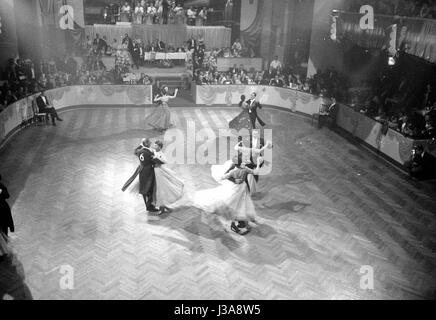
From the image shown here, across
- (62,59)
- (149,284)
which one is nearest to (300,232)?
(149,284)

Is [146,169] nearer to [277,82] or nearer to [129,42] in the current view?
[277,82]

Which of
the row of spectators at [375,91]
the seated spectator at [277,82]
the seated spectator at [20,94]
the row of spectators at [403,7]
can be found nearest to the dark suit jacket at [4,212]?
the seated spectator at [20,94]

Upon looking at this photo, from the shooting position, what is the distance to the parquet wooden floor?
22.1ft

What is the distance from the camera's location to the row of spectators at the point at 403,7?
12.7m

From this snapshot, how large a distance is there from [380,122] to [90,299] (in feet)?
31.2

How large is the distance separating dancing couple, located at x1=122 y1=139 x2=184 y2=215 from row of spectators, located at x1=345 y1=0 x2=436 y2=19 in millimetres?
9077

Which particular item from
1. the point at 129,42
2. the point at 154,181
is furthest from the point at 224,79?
the point at 154,181

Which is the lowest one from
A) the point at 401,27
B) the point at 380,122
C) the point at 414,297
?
the point at 414,297

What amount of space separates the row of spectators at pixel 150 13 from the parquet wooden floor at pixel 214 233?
11.3 m

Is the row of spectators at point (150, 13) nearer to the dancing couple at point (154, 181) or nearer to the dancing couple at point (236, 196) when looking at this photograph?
A: the dancing couple at point (154, 181)

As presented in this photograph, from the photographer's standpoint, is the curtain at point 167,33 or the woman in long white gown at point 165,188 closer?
the woman in long white gown at point 165,188

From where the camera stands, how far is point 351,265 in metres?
7.39

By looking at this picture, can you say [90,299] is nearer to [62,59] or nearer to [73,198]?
[73,198]

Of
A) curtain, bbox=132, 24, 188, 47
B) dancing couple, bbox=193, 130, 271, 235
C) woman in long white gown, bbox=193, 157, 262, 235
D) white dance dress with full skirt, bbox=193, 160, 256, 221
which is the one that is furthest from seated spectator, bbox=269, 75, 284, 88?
white dance dress with full skirt, bbox=193, 160, 256, 221
